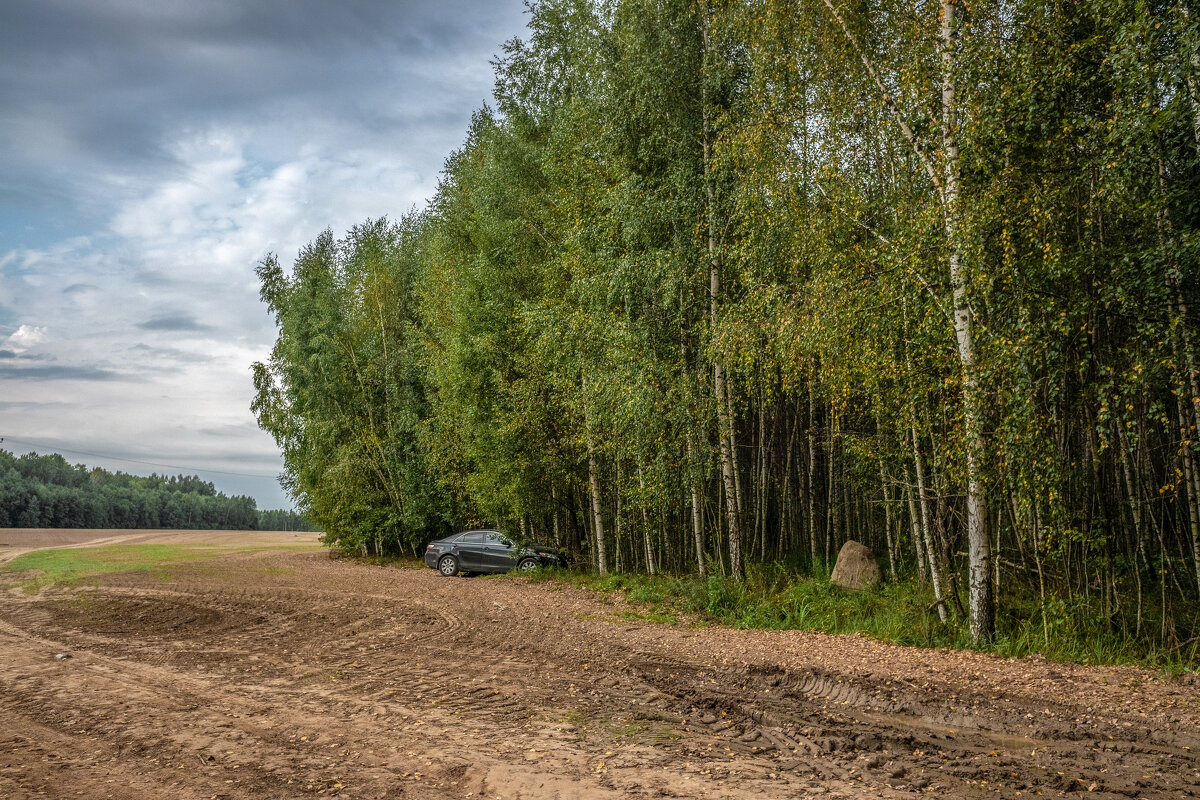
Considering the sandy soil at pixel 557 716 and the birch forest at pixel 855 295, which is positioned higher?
the birch forest at pixel 855 295

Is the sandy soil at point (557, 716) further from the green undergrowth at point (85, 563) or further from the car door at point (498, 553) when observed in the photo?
the car door at point (498, 553)

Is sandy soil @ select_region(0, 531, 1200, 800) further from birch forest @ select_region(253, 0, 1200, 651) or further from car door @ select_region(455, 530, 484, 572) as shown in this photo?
car door @ select_region(455, 530, 484, 572)

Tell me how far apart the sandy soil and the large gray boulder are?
107 inches

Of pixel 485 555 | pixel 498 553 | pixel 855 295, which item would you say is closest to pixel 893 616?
pixel 855 295

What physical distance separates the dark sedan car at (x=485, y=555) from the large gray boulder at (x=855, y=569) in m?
7.42

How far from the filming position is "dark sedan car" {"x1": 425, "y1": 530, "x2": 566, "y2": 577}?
57.2 feet

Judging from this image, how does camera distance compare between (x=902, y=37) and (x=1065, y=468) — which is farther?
(x=902, y=37)

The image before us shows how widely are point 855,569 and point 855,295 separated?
5930mm

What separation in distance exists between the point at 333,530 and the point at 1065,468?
77.0 ft

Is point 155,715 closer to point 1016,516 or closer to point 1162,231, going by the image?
point 1016,516

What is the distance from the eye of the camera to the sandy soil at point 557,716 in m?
4.43

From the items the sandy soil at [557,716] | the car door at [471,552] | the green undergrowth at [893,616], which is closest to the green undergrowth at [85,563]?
the sandy soil at [557,716]

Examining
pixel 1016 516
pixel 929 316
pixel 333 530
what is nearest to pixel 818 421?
pixel 1016 516

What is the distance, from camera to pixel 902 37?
29.8ft
